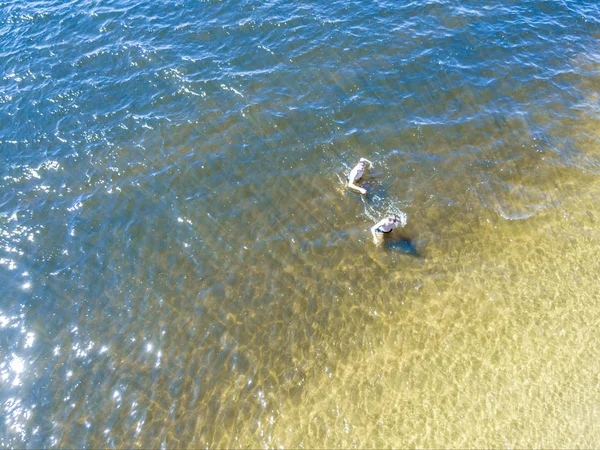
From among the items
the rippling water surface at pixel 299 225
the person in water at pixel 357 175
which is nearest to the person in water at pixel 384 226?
the rippling water surface at pixel 299 225

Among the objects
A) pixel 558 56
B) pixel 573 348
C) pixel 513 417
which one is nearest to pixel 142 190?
pixel 513 417

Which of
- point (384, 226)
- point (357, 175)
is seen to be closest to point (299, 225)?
point (357, 175)

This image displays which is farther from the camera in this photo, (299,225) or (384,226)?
(299,225)

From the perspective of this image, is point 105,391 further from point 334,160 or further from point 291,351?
point 334,160

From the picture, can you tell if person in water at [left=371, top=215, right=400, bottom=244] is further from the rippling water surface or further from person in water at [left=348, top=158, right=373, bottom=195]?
person in water at [left=348, top=158, right=373, bottom=195]

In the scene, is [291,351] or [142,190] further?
[142,190]

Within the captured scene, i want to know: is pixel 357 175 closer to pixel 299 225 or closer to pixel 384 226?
pixel 384 226
